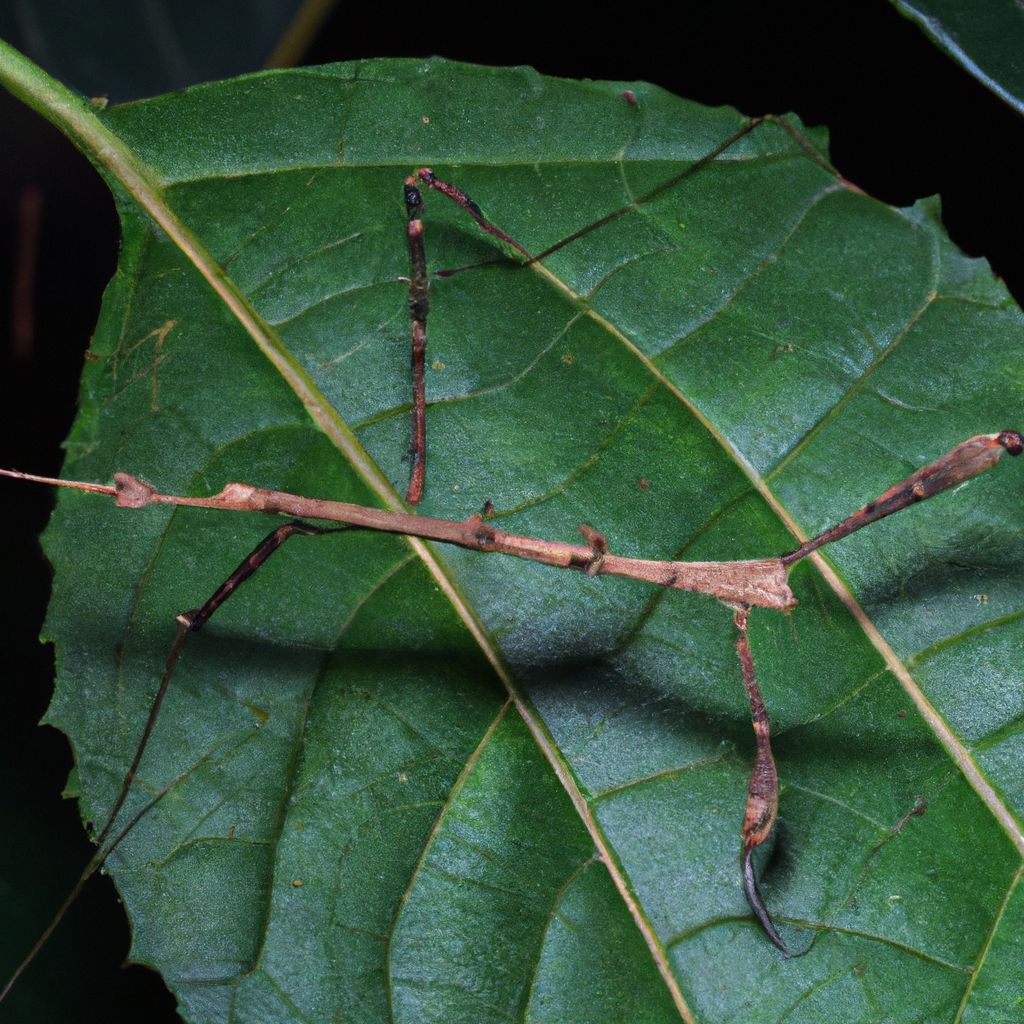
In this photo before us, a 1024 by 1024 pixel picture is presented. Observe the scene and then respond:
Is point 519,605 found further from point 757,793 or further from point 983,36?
point 983,36

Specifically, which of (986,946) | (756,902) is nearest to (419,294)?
(756,902)

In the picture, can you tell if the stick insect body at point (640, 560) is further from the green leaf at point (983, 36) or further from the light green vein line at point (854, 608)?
the green leaf at point (983, 36)

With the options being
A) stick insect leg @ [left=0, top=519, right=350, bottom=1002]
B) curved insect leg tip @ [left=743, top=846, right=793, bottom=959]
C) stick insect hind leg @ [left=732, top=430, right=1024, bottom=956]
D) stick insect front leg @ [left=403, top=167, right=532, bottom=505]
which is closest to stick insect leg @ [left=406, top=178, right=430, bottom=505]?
stick insect front leg @ [left=403, top=167, right=532, bottom=505]

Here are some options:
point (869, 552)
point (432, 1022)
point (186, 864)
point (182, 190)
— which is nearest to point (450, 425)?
point (182, 190)

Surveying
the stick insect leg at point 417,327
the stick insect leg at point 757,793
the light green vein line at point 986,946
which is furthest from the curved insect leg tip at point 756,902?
the stick insect leg at point 417,327

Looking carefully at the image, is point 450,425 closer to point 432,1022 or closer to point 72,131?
point 72,131

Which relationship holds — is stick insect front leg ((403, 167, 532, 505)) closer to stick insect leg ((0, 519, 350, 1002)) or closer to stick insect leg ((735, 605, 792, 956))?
stick insect leg ((0, 519, 350, 1002))
